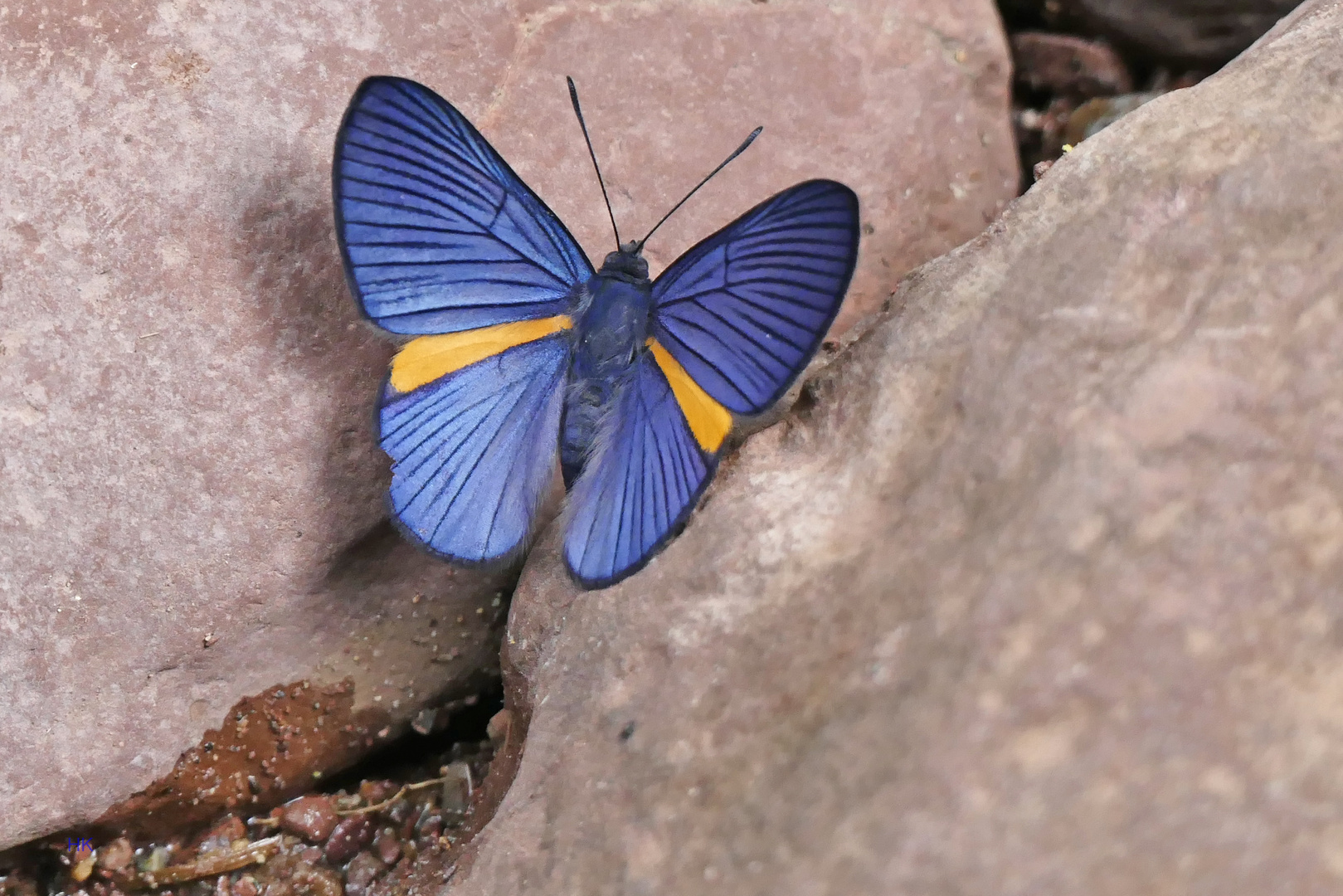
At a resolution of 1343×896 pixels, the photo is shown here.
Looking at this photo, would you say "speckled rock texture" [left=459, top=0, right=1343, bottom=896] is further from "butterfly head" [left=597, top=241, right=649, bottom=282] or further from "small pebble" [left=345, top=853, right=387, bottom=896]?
"small pebble" [left=345, top=853, right=387, bottom=896]

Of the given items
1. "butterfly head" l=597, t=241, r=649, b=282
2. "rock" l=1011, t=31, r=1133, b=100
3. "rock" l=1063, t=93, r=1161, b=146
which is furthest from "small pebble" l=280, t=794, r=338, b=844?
"rock" l=1011, t=31, r=1133, b=100

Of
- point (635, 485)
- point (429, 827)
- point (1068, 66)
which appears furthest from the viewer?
point (1068, 66)

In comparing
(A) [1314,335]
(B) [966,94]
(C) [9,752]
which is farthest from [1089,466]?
(C) [9,752]

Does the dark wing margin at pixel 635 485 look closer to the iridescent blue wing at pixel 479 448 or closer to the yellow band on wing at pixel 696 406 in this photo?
the yellow band on wing at pixel 696 406

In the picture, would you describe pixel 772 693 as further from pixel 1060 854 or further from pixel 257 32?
pixel 257 32

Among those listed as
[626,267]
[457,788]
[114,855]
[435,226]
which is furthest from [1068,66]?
[114,855]

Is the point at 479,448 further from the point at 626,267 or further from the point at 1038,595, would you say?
the point at 1038,595
